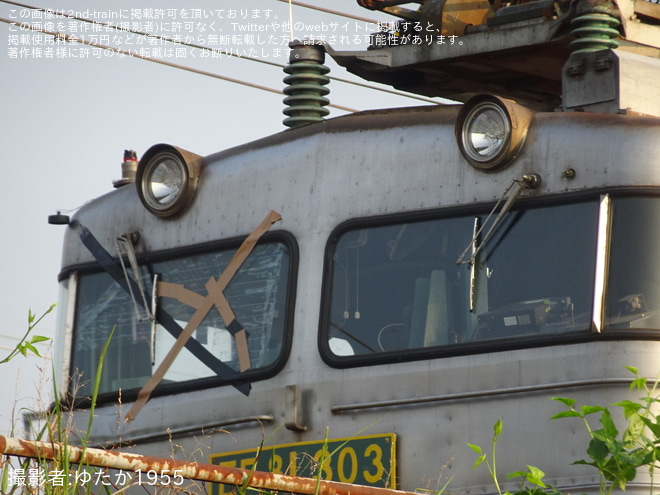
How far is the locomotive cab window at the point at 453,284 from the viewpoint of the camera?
454cm

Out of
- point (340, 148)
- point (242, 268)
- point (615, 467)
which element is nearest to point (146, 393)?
point (242, 268)

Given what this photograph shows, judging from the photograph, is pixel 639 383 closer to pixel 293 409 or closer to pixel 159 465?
pixel 293 409

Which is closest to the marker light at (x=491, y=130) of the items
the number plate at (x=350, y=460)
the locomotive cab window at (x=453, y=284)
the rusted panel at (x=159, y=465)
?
the locomotive cab window at (x=453, y=284)

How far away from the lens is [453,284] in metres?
4.79

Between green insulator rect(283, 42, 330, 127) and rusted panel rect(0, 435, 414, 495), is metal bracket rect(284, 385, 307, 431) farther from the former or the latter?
rusted panel rect(0, 435, 414, 495)

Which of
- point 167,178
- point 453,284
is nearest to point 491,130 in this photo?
point 453,284

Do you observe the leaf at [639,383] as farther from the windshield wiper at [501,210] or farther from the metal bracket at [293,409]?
the metal bracket at [293,409]

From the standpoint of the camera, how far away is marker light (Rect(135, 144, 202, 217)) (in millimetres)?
5793

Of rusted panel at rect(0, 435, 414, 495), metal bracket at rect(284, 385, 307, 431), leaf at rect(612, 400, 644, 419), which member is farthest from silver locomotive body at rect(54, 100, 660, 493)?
rusted panel at rect(0, 435, 414, 495)

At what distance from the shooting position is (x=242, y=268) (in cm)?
543

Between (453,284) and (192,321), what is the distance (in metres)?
1.34

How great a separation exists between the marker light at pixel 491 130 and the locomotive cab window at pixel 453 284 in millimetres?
243

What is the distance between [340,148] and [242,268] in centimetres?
71

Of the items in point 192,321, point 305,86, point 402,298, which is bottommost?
point 192,321
